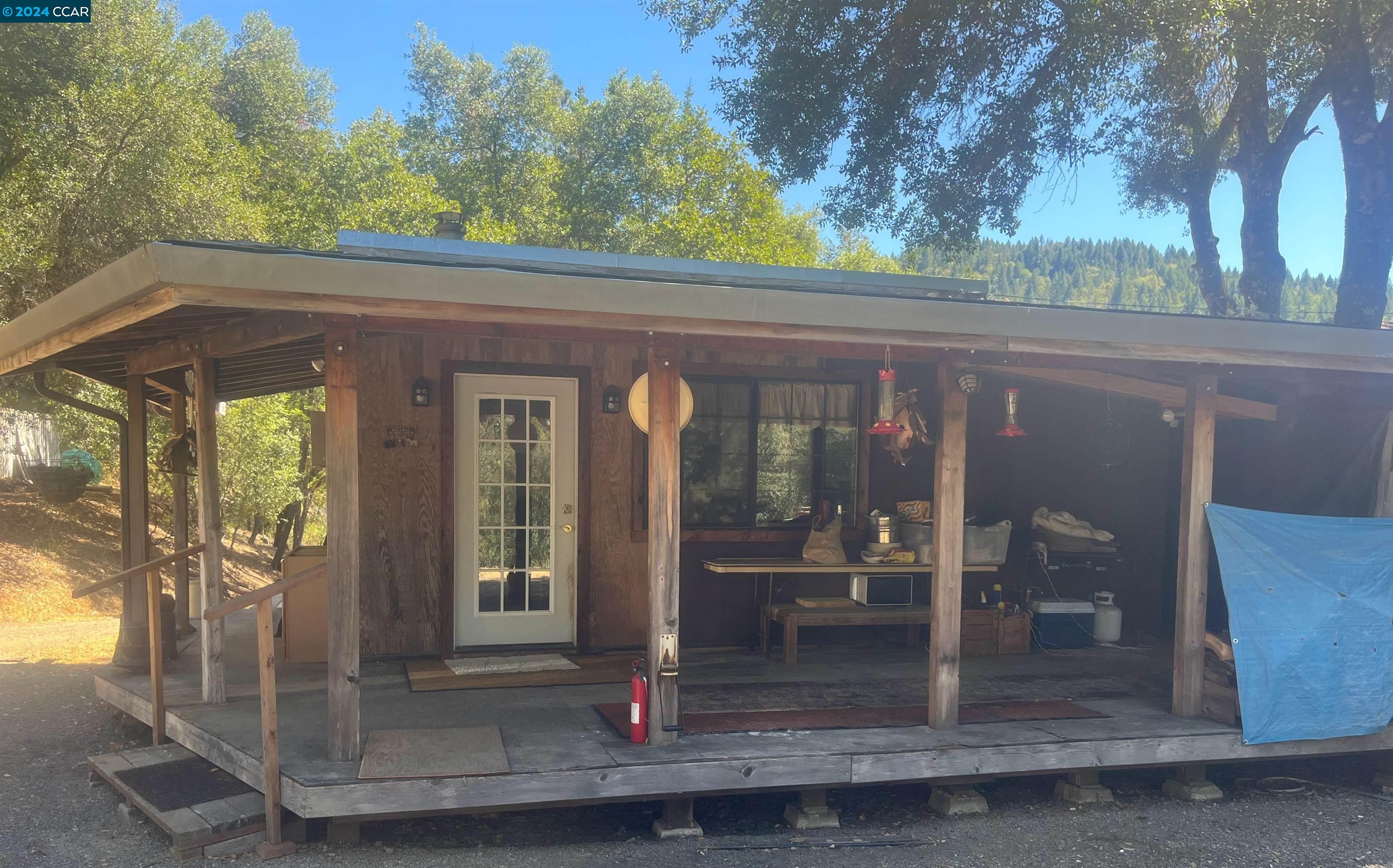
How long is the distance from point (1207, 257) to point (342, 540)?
11376 mm

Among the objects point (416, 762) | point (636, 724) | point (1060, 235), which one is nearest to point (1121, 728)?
point (636, 724)

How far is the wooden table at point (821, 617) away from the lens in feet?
21.0

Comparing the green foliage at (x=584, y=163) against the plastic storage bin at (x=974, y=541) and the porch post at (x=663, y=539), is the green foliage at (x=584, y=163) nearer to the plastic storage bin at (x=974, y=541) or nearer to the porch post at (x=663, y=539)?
the plastic storage bin at (x=974, y=541)

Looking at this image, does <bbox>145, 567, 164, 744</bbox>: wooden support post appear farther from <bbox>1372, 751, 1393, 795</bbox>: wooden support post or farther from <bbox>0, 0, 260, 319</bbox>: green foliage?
<bbox>1372, 751, 1393, 795</bbox>: wooden support post

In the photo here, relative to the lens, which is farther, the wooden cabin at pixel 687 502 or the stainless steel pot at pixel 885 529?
the stainless steel pot at pixel 885 529

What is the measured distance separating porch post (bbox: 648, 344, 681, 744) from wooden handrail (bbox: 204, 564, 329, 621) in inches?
58.3

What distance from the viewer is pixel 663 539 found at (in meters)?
4.52

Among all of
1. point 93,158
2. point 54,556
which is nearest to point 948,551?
point 93,158

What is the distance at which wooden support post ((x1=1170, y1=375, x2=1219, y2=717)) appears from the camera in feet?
17.3

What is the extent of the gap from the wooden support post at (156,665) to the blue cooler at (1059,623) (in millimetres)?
5711

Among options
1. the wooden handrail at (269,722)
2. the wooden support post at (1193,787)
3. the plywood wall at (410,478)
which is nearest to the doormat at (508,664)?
the plywood wall at (410,478)

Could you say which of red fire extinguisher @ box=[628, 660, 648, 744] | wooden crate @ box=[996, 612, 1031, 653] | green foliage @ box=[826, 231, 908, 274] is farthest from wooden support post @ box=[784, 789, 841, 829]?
green foliage @ box=[826, 231, 908, 274]

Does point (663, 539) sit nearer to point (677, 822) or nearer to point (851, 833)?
point (677, 822)

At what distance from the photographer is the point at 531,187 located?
2375cm
